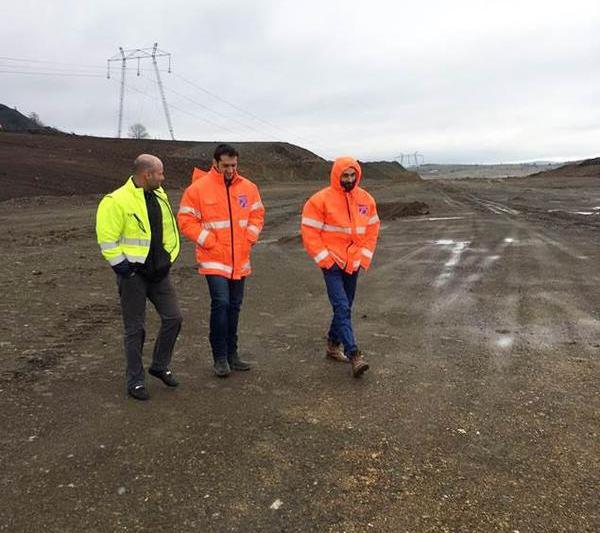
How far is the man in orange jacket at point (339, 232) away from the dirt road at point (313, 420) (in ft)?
2.20

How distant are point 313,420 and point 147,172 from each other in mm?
2230

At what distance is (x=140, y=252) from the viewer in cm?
444

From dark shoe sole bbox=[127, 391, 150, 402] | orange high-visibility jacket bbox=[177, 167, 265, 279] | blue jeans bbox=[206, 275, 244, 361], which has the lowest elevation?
dark shoe sole bbox=[127, 391, 150, 402]

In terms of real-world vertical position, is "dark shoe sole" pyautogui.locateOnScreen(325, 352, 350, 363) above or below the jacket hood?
below

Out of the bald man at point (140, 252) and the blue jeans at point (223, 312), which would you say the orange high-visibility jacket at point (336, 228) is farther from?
the bald man at point (140, 252)

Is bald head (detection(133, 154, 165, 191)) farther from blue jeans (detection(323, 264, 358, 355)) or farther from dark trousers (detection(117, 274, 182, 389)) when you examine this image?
blue jeans (detection(323, 264, 358, 355))

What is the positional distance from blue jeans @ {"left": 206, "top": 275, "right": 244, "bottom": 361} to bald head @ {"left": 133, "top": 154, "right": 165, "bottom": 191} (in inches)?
38.0

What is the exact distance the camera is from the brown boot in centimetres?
506

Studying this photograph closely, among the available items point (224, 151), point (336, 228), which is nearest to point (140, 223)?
point (224, 151)

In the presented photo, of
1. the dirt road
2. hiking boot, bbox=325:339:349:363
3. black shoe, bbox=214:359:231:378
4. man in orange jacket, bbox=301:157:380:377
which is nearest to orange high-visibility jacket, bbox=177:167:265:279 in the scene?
man in orange jacket, bbox=301:157:380:377

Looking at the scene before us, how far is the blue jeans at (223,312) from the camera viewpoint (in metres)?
5.05

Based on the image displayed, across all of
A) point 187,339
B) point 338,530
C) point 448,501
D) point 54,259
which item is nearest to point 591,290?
point 187,339

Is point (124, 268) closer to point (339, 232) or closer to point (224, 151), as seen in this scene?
point (224, 151)

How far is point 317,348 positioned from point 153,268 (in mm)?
2165
